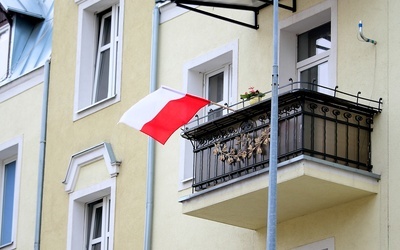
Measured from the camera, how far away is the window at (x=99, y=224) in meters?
25.5

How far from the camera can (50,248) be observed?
26516 millimetres

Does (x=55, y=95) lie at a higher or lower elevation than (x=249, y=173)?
higher

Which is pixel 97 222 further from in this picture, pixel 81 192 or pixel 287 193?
pixel 287 193

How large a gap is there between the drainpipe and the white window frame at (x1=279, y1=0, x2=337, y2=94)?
2.24m

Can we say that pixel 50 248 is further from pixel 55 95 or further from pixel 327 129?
pixel 327 129

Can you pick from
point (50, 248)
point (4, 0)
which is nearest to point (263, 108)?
point (50, 248)

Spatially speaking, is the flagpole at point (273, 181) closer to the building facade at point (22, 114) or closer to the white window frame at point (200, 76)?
the white window frame at point (200, 76)

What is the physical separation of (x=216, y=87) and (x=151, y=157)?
157cm

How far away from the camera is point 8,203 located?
94.2 feet

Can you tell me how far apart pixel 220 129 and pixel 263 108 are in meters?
1.06

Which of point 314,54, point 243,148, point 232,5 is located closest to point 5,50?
point 232,5

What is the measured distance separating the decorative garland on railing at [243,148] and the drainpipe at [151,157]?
3140mm

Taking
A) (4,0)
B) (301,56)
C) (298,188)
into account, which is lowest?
(298,188)

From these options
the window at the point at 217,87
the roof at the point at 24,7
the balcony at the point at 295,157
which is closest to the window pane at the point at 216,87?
the window at the point at 217,87
